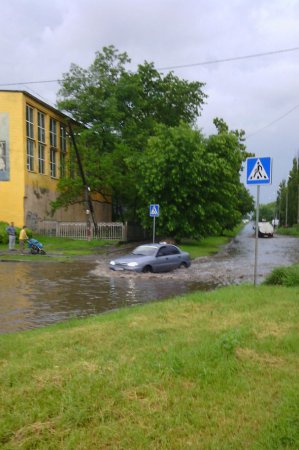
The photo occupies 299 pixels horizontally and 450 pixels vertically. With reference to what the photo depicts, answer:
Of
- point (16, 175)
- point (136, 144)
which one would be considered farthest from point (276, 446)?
point (136, 144)

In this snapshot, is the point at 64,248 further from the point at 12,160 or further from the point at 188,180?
the point at 188,180

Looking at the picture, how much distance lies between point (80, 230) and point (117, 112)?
11.2 m

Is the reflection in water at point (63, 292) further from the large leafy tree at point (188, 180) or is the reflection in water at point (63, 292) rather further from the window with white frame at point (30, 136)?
the window with white frame at point (30, 136)

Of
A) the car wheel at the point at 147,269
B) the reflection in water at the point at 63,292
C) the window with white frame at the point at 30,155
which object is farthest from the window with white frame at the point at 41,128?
the car wheel at the point at 147,269

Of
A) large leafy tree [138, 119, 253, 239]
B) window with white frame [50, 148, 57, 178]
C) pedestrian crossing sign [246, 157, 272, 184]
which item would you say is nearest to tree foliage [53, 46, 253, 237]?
large leafy tree [138, 119, 253, 239]

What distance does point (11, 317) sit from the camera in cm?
1046

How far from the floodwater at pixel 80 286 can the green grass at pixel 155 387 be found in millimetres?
3736

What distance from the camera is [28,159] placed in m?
38.4

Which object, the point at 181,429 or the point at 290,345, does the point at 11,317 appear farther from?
the point at 181,429

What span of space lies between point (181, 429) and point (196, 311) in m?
4.73

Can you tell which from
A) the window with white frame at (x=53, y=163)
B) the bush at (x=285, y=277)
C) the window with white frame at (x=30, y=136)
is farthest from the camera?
the window with white frame at (x=53, y=163)

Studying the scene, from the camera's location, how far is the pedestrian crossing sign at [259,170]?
1183 centimetres

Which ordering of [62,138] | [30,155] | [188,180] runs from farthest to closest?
[62,138] → [30,155] → [188,180]

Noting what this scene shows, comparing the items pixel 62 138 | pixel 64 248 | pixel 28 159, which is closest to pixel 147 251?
pixel 64 248
